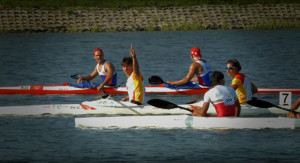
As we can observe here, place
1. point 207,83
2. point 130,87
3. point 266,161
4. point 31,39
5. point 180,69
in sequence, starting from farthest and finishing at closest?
point 31,39 < point 180,69 < point 207,83 < point 130,87 < point 266,161

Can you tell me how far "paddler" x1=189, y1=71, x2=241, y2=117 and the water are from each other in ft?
1.96

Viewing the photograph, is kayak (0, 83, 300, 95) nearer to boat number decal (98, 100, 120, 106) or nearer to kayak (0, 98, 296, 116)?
kayak (0, 98, 296, 116)

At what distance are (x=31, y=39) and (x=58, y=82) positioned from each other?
2575 cm

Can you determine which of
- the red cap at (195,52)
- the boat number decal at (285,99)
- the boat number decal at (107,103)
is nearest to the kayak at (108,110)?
the boat number decal at (107,103)

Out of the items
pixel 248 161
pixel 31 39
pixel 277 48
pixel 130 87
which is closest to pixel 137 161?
pixel 248 161

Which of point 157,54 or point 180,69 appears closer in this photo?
point 180,69

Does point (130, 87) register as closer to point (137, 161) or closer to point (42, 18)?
point (137, 161)

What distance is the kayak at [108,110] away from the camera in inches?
865

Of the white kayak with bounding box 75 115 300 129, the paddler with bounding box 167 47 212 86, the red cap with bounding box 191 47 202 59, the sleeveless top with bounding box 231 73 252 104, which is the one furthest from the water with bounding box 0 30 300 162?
the red cap with bounding box 191 47 202 59

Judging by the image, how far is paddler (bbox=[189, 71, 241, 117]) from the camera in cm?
1925

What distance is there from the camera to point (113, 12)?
206 ft

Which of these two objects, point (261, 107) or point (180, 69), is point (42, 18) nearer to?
point (180, 69)

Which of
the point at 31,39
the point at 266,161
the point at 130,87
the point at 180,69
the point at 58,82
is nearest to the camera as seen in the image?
the point at 266,161

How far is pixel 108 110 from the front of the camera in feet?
74.1
